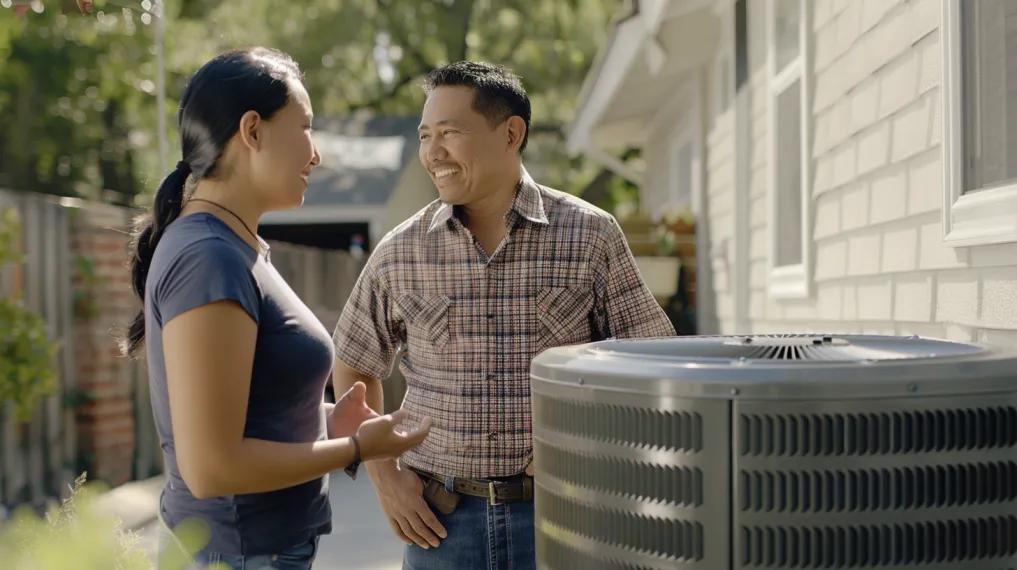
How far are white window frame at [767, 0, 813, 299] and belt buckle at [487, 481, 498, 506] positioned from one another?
9.69 feet

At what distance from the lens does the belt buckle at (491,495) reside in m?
2.93

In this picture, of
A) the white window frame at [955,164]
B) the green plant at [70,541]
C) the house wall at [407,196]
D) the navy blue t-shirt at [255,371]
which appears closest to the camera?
the green plant at [70,541]

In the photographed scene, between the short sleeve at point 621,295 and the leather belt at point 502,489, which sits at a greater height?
the short sleeve at point 621,295

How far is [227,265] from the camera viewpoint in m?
2.03

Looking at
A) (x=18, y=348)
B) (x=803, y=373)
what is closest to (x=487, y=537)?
(x=803, y=373)

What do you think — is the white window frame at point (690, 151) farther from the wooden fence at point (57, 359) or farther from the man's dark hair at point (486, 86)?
the man's dark hair at point (486, 86)

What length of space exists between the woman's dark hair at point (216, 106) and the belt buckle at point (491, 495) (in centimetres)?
102

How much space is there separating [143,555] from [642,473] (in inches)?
29.0

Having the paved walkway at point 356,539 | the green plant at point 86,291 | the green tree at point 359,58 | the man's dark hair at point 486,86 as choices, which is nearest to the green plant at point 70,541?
the man's dark hair at point 486,86

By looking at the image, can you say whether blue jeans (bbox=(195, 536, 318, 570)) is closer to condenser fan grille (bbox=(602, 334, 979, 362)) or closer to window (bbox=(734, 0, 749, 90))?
condenser fan grille (bbox=(602, 334, 979, 362))

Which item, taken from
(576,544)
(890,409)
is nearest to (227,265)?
(576,544)

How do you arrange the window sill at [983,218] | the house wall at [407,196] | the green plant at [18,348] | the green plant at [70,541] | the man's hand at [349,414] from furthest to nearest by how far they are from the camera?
the house wall at [407,196] → the green plant at [18,348] → the window sill at [983,218] → the man's hand at [349,414] → the green plant at [70,541]

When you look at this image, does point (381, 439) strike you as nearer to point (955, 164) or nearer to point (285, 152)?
point (285, 152)

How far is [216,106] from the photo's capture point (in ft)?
7.26
